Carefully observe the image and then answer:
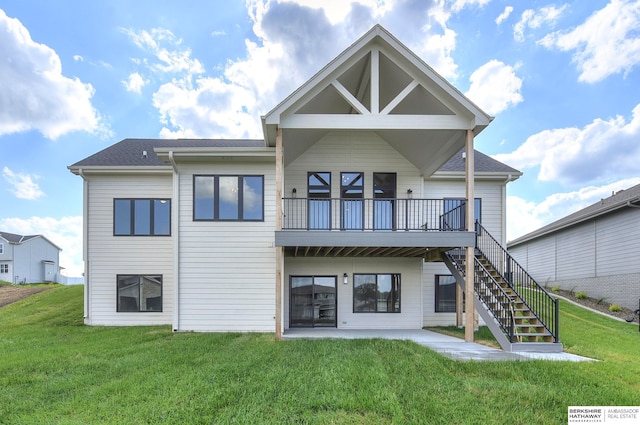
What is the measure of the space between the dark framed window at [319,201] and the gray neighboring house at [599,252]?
12.0 m

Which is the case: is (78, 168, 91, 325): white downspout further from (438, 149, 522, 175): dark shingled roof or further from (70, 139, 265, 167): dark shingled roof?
(438, 149, 522, 175): dark shingled roof

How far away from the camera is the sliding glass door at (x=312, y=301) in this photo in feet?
35.4

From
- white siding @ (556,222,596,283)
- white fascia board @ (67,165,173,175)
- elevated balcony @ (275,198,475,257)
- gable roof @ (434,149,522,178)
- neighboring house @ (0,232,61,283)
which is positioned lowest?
neighboring house @ (0,232,61,283)

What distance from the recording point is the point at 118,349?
7520 millimetres

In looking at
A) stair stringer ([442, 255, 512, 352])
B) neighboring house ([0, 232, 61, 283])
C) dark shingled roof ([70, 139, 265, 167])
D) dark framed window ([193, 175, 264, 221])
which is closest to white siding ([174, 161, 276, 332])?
dark framed window ([193, 175, 264, 221])

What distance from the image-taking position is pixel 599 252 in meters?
14.6

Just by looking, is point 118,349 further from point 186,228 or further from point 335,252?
point 335,252

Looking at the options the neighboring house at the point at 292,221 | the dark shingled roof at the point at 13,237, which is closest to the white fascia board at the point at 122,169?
the neighboring house at the point at 292,221

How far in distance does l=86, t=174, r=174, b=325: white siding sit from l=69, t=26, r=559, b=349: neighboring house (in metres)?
0.04

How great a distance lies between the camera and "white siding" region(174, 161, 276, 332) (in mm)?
10188

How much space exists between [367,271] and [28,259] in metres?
38.7

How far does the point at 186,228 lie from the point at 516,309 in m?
9.70

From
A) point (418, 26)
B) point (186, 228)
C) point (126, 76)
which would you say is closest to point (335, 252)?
point (186, 228)

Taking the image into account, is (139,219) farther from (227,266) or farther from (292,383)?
(292,383)
